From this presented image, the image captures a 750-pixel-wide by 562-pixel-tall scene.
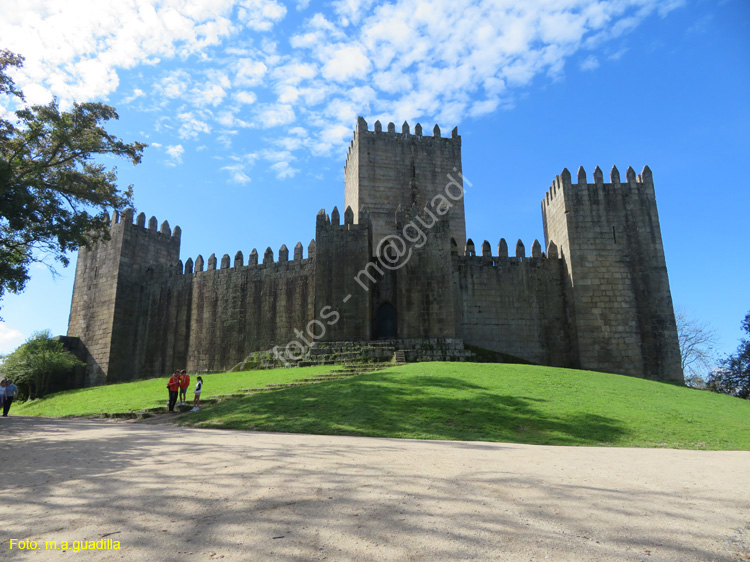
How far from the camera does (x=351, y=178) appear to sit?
29984mm

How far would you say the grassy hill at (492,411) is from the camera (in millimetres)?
9086

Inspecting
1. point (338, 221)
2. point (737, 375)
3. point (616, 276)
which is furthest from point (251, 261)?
point (737, 375)

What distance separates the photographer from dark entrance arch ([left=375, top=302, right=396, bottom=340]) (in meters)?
20.4

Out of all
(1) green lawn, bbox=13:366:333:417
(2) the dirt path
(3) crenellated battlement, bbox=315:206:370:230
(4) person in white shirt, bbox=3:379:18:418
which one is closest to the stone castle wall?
(3) crenellated battlement, bbox=315:206:370:230

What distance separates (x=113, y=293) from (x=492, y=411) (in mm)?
23508

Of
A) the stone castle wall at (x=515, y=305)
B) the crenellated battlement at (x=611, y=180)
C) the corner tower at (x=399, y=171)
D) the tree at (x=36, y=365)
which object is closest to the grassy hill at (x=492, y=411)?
the stone castle wall at (x=515, y=305)

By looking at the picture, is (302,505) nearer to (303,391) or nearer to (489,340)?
(303,391)

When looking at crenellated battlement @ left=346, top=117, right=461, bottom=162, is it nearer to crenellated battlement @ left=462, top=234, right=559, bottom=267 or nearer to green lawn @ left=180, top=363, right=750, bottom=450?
crenellated battlement @ left=462, top=234, right=559, bottom=267

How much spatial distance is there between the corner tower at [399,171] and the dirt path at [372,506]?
21.9 m

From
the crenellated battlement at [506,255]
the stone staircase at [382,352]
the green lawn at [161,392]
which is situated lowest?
the green lawn at [161,392]

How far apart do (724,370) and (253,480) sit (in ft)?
93.6

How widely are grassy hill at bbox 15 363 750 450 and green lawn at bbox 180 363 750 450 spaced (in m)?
0.02

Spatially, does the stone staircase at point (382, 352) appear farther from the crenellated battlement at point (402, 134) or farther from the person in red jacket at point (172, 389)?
the crenellated battlement at point (402, 134)

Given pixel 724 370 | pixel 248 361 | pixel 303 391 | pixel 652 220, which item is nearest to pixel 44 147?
pixel 248 361
